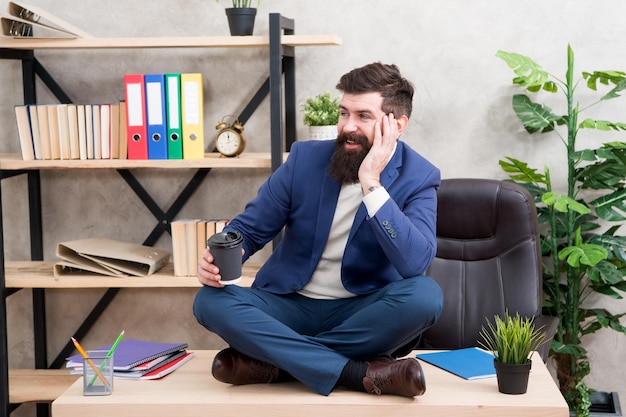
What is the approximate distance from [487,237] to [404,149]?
50 centimetres

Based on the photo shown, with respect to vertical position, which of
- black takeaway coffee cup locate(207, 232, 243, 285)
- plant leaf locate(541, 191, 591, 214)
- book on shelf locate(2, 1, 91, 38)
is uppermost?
book on shelf locate(2, 1, 91, 38)

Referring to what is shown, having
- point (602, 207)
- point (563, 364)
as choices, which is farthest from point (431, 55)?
point (563, 364)

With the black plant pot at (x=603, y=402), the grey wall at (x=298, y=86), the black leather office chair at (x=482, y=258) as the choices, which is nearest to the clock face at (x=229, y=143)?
the grey wall at (x=298, y=86)

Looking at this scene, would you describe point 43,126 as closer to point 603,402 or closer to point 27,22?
point 27,22

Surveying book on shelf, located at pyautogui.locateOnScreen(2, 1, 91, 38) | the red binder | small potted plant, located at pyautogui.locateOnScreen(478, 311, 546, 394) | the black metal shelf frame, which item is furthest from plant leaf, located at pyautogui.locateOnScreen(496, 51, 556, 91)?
book on shelf, located at pyautogui.locateOnScreen(2, 1, 91, 38)

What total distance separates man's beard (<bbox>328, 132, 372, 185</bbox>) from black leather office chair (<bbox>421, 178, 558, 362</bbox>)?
0.51 meters

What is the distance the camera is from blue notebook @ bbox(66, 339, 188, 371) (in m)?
2.38

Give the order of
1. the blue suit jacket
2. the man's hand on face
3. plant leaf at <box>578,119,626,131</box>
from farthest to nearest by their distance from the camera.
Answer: plant leaf at <box>578,119,626,131</box> → the blue suit jacket → the man's hand on face

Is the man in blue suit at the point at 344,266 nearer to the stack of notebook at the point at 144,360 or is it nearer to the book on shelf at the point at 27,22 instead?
the stack of notebook at the point at 144,360

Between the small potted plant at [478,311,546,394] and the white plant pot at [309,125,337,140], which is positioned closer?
the small potted plant at [478,311,546,394]

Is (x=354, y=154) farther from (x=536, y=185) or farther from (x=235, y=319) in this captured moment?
(x=536, y=185)

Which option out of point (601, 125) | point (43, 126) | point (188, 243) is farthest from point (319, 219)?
point (43, 126)

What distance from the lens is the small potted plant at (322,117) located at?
3.03 metres

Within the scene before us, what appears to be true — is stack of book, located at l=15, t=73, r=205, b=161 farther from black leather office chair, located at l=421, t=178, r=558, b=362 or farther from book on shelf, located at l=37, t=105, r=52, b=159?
black leather office chair, located at l=421, t=178, r=558, b=362
